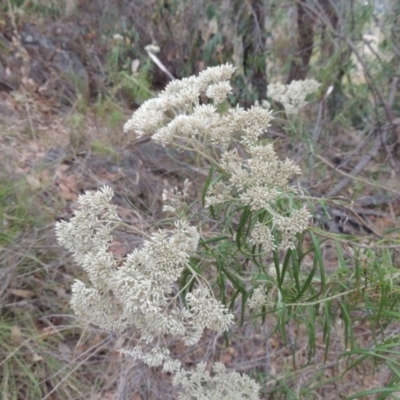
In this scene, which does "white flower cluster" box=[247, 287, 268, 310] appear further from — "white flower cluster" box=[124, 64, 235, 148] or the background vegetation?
"white flower cluster" box=[124, 64, 235, 148]

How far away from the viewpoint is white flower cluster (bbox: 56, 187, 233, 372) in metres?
1.08

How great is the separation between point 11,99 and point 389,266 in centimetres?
413

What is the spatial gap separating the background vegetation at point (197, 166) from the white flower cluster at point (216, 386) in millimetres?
200

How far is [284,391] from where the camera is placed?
5.93 ft

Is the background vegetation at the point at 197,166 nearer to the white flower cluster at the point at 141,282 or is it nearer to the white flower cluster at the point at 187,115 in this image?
the white flower cluster at the point at 141,282

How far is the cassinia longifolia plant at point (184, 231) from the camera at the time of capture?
3.58 feet

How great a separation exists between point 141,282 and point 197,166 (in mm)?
720

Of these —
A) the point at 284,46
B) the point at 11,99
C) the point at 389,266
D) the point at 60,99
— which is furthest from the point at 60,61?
the point at 389,266

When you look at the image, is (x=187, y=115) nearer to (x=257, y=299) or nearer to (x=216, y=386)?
(x=257, y=299)

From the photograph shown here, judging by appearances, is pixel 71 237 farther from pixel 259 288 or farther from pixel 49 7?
pixel 49 7

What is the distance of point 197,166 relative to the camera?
5.61 ft

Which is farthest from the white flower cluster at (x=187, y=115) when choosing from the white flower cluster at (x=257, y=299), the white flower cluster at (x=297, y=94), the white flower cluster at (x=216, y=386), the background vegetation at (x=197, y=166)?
the white flower cluster at (x=297, y=94)

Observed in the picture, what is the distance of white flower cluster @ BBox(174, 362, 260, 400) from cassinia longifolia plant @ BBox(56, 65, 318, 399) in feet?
1.03

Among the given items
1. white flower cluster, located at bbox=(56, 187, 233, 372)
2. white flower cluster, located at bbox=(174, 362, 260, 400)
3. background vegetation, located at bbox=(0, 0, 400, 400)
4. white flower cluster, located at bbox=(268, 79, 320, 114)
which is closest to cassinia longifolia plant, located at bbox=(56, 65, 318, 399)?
white flower cluster, located at bbox=(56, 187, 233, 372)
